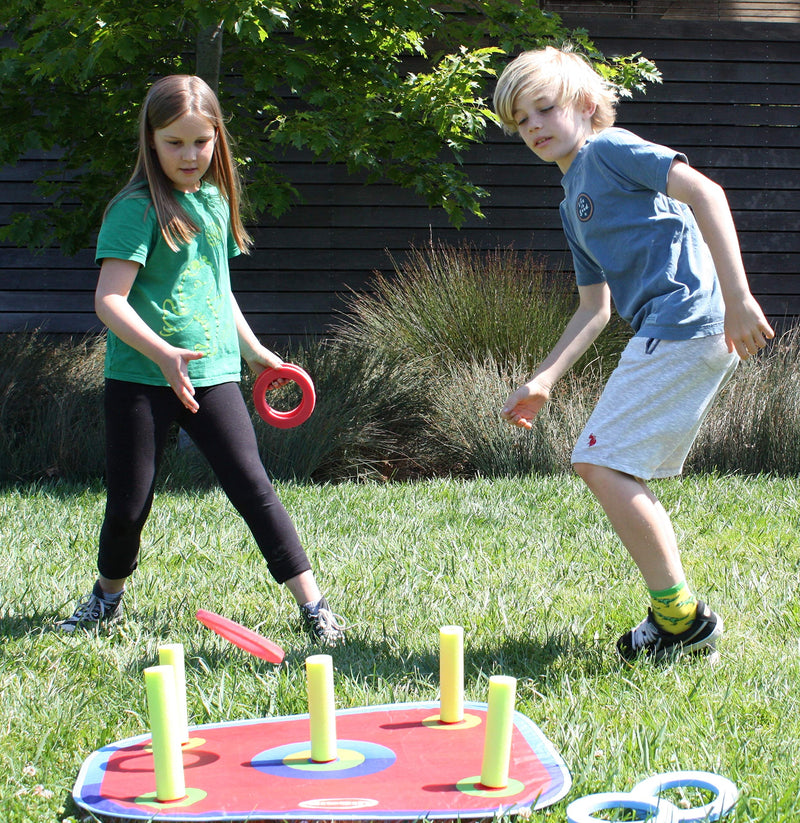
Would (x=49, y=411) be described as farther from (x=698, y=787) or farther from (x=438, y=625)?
(x=698, y=787)

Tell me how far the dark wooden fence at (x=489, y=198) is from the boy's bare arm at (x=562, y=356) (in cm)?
548

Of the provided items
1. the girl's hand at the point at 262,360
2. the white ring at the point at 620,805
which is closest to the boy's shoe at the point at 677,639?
the white ring at the point at 620,805

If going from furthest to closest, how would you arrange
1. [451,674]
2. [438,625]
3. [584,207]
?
[438,625] → [584,207] → [451,674]

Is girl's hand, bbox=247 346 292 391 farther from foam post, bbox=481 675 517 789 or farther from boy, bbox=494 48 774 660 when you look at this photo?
foam post, bbox=481 675 517 789

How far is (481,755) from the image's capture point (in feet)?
6.26

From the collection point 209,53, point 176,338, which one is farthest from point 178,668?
point 209,53

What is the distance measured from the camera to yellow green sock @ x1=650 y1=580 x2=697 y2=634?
2.43 m

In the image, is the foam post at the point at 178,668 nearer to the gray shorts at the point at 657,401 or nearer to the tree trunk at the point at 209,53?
the gray shorts at the point at 657,401

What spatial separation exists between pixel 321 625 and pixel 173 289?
1.05 m

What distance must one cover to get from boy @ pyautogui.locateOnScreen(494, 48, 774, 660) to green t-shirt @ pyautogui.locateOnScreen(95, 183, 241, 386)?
95 cm

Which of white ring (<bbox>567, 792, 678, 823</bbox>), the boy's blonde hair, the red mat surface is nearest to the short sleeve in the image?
the boy's blonde hair

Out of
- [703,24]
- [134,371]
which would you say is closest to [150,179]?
[134,371]

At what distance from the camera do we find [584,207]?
2539 mm

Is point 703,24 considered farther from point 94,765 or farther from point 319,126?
point 94,765
